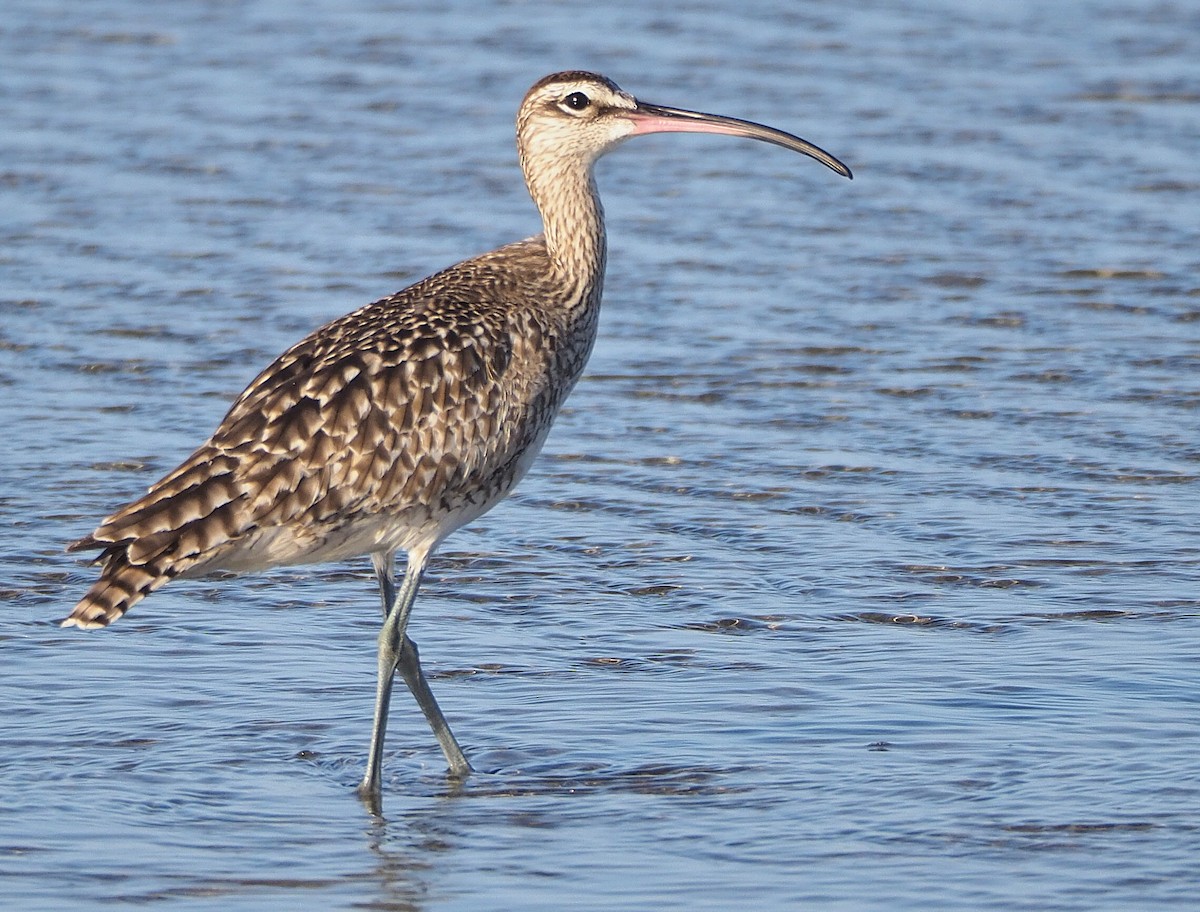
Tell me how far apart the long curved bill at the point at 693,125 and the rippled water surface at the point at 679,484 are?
1.52 meters

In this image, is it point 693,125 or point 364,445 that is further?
point 693,125

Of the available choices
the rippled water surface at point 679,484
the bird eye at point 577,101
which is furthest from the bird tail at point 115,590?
the bird eye at point 577,101

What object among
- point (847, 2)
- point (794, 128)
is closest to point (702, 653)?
point (794, 128)

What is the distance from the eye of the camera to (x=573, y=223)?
8.01 metres

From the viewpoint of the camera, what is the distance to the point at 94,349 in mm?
11477

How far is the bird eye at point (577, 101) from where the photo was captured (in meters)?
8.02

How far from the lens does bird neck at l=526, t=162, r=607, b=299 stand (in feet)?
26.1

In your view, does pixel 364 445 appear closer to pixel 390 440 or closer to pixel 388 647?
pixel 390 440

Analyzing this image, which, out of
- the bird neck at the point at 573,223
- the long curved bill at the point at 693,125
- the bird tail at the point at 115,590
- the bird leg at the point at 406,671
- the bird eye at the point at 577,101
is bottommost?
the bird leg at the point at 406,671

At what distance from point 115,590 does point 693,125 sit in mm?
→ 2593

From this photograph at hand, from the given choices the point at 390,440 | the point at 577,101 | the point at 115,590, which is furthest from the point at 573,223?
the point at 115,590

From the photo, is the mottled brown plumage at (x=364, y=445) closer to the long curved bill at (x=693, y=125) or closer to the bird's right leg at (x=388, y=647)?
the bird's right leg at (x=388, y=647)

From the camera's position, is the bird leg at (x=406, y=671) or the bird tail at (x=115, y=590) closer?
the bird tail at (x=115, y=590)

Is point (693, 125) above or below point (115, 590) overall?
above
